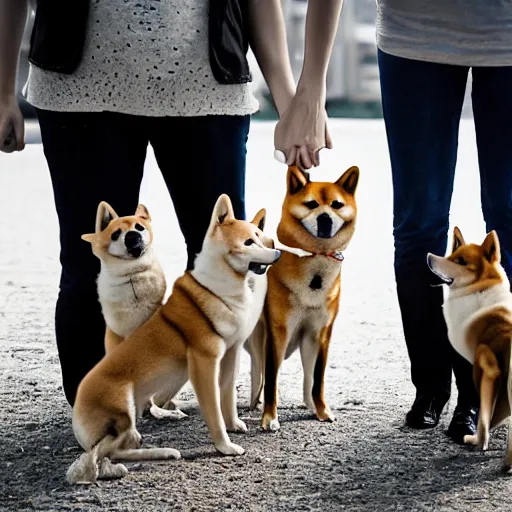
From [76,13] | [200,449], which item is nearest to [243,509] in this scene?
[200,449]

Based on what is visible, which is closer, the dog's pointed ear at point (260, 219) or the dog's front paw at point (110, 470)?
the dog's front paw at point (110, 470)

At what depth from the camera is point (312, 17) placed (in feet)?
6.46

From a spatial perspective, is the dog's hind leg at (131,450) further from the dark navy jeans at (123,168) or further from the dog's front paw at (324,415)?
the dog's front paw at (324,415)

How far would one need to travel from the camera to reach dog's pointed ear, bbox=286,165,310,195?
80.0 inches

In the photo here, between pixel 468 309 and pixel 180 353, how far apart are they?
55 centimetres

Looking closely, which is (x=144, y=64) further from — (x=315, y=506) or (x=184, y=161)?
(x=315, y=506)

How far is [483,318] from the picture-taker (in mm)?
1977

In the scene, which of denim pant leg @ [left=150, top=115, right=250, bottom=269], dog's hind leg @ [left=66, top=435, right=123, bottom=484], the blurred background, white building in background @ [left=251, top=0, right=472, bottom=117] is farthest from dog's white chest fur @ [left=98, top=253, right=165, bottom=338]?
white building in background @ [left=251, top=0, right=472, bottom=117]

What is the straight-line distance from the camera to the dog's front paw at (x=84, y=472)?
185 cm

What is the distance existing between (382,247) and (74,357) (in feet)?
7.56

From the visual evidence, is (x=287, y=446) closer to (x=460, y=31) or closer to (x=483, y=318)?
(x=483, y=318)

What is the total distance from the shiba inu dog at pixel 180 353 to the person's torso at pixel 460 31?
47cm

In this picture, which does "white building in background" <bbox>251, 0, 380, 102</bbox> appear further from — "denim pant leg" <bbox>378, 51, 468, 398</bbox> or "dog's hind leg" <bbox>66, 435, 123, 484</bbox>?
"dog's hind leg" <bbox>66, 435, 123, 484</bbox>

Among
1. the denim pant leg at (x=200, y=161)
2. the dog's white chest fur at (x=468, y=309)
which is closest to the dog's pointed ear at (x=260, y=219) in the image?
the denim pant leg at (x=200, y=161)
